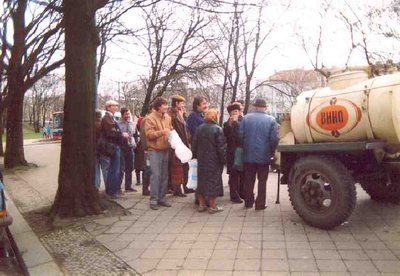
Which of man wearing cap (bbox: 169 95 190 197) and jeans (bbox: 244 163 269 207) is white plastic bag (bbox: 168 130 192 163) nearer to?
man wearing cap (bbox: 169 95 190 197)

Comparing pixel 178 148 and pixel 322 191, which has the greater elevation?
pixel 178 148

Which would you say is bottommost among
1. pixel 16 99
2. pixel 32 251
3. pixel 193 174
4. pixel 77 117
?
pixel 32 251

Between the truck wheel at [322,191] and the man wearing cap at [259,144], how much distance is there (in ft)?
2.45

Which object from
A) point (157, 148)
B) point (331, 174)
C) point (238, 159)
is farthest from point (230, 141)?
point (331, 174)

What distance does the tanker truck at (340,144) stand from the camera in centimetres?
521

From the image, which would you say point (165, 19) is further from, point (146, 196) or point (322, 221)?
point (322, 221)

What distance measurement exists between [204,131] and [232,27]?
16.1 metres

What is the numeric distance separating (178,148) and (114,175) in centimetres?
157

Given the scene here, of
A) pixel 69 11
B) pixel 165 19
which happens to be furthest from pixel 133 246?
pixel 165 19

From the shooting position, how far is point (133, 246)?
17.7ft

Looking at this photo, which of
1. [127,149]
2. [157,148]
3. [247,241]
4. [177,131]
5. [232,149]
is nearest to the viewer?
[247,241]

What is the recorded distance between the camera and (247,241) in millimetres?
5363

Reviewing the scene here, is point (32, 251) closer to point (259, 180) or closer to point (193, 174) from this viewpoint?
point (193, 174)

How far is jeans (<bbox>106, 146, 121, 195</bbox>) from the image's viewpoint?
820cm
